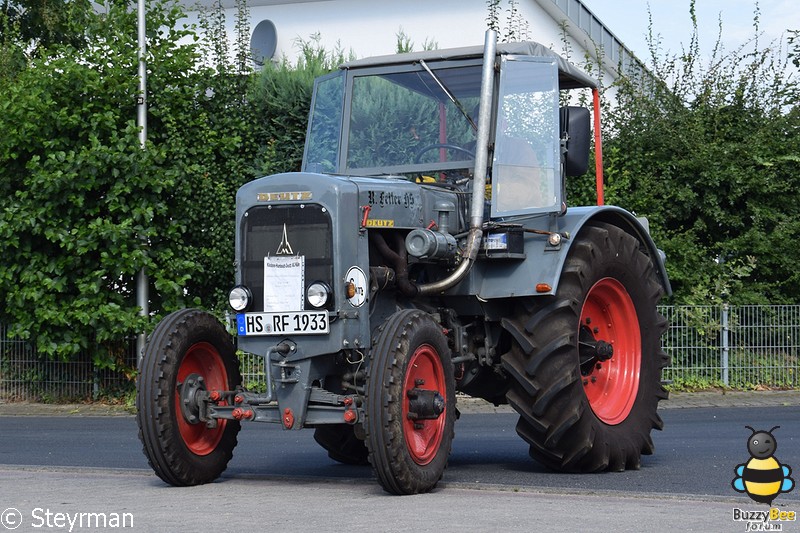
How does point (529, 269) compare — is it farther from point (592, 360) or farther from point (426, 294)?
point (592, 360)

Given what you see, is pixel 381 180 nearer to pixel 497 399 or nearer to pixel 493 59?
pixel 493 59

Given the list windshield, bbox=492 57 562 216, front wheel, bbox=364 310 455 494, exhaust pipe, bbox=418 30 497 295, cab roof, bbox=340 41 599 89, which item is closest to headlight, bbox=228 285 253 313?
front wheel, bbox=364 310 455 494

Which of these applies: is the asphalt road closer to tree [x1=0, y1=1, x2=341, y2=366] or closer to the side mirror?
tree [x1=0, y1=1, x2=341, y2=366]

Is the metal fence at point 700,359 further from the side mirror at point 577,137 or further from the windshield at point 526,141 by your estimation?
the windshield at point 526,141

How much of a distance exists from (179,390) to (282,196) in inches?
57.9

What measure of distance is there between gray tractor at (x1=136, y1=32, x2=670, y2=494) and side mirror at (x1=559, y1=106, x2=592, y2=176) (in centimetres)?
2

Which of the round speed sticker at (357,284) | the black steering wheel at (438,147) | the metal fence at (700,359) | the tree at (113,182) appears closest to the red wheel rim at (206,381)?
the round speed sticker at (357,284)

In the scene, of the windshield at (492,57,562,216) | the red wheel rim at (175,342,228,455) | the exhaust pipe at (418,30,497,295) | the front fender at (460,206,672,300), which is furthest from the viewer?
the windshield at (492,57,562,216)

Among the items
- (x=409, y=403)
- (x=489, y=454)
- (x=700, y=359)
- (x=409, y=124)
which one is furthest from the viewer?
(x=700, y=359)

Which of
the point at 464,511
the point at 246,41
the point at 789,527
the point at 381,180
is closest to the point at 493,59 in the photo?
the point at 381,180

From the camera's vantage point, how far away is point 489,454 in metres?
11.5

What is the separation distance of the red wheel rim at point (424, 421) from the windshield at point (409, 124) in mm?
1937

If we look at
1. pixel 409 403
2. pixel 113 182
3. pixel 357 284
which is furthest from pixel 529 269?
pixel 113 182

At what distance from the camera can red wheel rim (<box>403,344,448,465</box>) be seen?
26.7 feet
